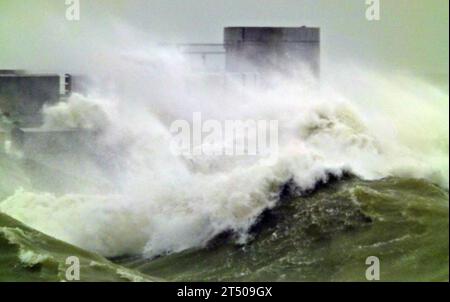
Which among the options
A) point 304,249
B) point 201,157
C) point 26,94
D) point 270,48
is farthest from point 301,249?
point 270,48

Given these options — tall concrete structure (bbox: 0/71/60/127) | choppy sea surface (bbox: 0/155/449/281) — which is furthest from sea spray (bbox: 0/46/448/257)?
choppy sea surface (bbox: 0/155/449/281)

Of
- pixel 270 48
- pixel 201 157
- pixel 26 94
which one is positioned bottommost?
pixel 201 157

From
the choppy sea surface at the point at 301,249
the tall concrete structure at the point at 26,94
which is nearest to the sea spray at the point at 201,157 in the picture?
the tall concrete structure at the point at 26,94

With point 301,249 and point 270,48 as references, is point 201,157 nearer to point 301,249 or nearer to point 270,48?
point 301,249

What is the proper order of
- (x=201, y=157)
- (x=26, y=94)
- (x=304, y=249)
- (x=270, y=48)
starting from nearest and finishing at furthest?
(x=304, y=249) → (x=201, y=157) → (x=26, y=94) → (x=270, y=48)

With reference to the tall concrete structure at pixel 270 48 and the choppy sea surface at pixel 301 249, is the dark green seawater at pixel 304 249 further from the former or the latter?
the tall concrete structure at pixel 270 48
